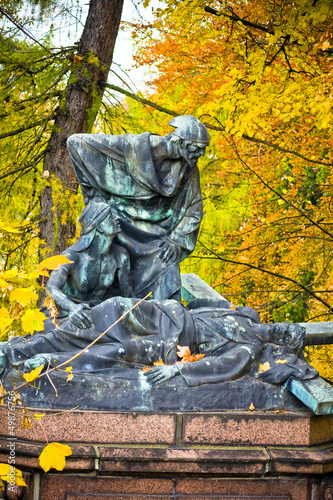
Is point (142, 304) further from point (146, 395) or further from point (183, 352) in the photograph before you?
point (146, 395)

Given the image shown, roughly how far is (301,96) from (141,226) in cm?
208

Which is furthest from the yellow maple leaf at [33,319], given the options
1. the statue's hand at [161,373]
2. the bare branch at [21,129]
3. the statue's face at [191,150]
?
the bare branch at [21,129]

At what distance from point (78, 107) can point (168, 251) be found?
13.1 ft

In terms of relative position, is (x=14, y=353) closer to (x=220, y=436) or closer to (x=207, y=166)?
(x=220, y=436)

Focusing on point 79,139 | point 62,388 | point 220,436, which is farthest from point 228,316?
point 79,139

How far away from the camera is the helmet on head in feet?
18.5

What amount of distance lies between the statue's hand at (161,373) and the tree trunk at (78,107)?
473cm

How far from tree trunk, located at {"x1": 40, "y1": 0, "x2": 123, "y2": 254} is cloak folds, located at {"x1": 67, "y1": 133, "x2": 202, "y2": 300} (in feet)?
11.0

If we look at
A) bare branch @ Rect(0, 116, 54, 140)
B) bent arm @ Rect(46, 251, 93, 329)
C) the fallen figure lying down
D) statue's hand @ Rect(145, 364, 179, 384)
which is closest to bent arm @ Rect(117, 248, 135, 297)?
bent arm @ Rect(46, 251, 93, 329)

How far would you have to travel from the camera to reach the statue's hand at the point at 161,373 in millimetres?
4582

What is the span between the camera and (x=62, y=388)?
4500 mm

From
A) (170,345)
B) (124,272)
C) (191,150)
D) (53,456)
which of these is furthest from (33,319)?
(191,150)

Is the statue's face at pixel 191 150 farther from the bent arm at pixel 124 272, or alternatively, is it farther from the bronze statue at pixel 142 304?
the bent arm at pixel 124 272

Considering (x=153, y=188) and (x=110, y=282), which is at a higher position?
(x=153, y=188)
